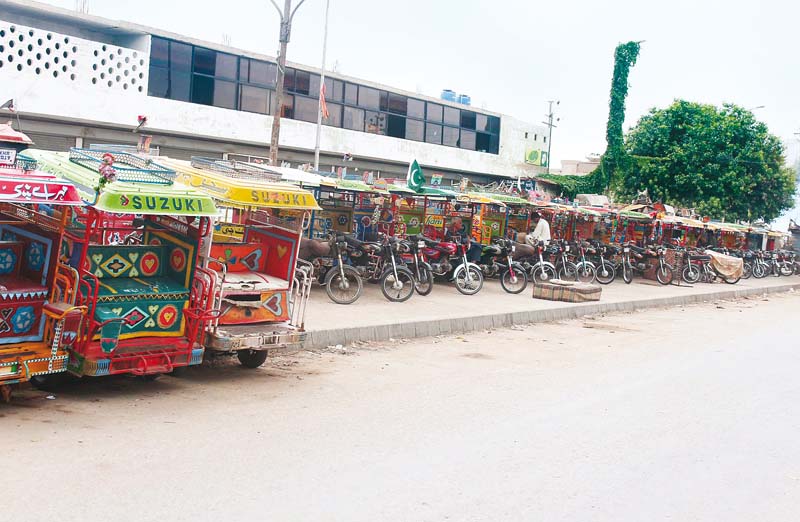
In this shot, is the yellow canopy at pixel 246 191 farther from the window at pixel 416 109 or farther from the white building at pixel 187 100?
the window at pixel 416 109

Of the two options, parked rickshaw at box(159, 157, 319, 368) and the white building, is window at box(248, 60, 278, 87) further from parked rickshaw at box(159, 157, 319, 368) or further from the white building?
parked rickshaw at box(159, 157, 319, 368)

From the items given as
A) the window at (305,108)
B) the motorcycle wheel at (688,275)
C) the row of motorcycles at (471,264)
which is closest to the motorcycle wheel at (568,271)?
the row of motorcycles at (471,264)

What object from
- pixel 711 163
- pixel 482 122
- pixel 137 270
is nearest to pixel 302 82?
pixel 482 122

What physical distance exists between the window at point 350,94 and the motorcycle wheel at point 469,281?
2033 centimetres

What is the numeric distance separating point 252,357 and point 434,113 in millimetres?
32958

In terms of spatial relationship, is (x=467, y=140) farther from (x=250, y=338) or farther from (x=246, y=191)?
(x=250, y=338)

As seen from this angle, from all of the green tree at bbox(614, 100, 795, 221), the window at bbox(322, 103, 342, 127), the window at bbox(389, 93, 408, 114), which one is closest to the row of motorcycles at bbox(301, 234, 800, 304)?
the green tree at bbox(614, 100, 795, 221)

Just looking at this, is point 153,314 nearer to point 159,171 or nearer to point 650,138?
point 159,171

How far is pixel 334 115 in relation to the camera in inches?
1388

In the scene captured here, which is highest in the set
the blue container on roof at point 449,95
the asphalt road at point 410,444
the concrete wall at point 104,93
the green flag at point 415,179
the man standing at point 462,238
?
the blue container on roof at point 449,95

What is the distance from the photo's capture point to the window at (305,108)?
110 feet

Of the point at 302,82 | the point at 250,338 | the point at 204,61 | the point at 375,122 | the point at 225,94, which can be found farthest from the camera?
the point at 375,122

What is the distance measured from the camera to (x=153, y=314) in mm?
7617

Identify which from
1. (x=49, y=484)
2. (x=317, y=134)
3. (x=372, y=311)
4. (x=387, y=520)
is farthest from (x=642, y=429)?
(x=317, y=134)
